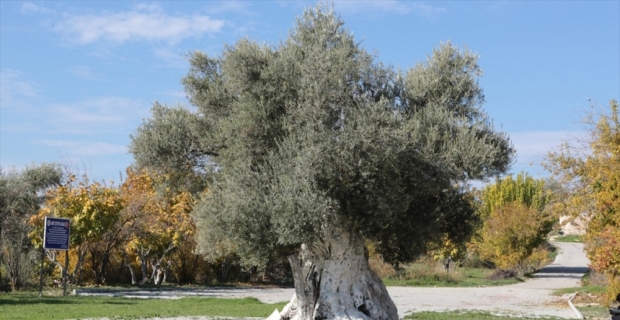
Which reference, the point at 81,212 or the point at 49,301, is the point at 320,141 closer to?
the point at 49,301

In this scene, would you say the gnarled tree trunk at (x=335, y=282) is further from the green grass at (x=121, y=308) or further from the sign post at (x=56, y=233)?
the sign post at (x=56, y=233)

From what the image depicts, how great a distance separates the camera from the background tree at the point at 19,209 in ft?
92.9

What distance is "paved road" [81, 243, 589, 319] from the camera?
25797 millimetres

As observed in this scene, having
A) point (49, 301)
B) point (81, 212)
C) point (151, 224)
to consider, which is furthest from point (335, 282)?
point (151, 224)

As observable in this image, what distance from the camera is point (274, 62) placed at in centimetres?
1518

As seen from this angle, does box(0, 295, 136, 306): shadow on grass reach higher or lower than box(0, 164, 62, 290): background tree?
lower

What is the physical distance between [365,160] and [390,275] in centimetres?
3283

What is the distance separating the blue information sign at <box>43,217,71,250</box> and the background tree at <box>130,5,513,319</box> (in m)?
13.2

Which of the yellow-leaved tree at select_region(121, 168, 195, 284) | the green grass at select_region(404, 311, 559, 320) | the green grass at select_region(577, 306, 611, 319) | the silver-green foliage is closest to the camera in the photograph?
the silver-green foliage

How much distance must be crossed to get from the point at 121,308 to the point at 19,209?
9.96 metres

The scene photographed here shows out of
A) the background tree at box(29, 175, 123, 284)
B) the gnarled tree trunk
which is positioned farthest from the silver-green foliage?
the background tree at box(29, 175, 123, 284)

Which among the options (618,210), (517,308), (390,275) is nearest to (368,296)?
(618,210)

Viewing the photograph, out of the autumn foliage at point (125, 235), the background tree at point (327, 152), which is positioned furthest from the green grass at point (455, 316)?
the autumn foliage at point (125, 235)

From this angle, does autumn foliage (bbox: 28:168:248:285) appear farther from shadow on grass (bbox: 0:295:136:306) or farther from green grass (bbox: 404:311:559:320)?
green grass (bbox: 404:311:559:320)
